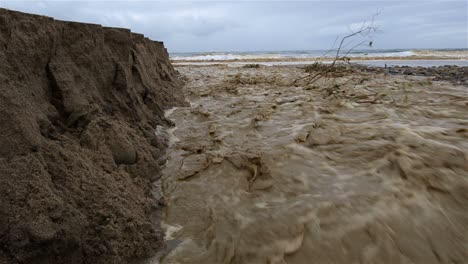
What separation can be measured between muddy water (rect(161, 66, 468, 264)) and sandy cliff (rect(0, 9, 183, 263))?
0.30m

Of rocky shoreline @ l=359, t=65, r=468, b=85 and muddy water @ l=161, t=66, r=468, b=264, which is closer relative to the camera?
muddy water @ l=161, t=66, r=468, b=264

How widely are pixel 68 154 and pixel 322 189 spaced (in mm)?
1849

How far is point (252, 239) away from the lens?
194cm

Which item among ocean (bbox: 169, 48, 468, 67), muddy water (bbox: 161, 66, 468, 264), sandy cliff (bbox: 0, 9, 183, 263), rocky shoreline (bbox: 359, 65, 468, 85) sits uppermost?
sandy cliff (bbox: 0, 9, 183, 263)

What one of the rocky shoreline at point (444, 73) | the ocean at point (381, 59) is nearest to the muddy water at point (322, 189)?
the rocky shoreline at point (444, 73)

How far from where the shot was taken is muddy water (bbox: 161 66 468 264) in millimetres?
1843

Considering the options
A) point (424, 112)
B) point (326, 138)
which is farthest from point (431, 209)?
point (424, 112)

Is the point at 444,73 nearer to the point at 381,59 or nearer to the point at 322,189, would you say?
the point at 322,189

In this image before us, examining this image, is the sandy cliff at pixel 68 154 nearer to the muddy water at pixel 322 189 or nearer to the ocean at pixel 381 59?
the muddy water at pixel 322 189

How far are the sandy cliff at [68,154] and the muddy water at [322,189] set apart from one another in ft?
0.98

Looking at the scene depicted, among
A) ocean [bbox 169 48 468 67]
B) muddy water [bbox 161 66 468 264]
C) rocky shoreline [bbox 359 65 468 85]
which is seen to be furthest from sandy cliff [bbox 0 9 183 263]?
ocean [bbox 169 48 468 67]

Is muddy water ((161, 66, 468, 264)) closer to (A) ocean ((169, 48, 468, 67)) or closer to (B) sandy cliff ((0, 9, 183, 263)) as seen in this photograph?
(B) sandy cliff ((0, 9, 183, 263))

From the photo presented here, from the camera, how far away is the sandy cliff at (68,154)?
1535mm

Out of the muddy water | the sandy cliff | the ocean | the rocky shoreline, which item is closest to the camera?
the sandy cliff
